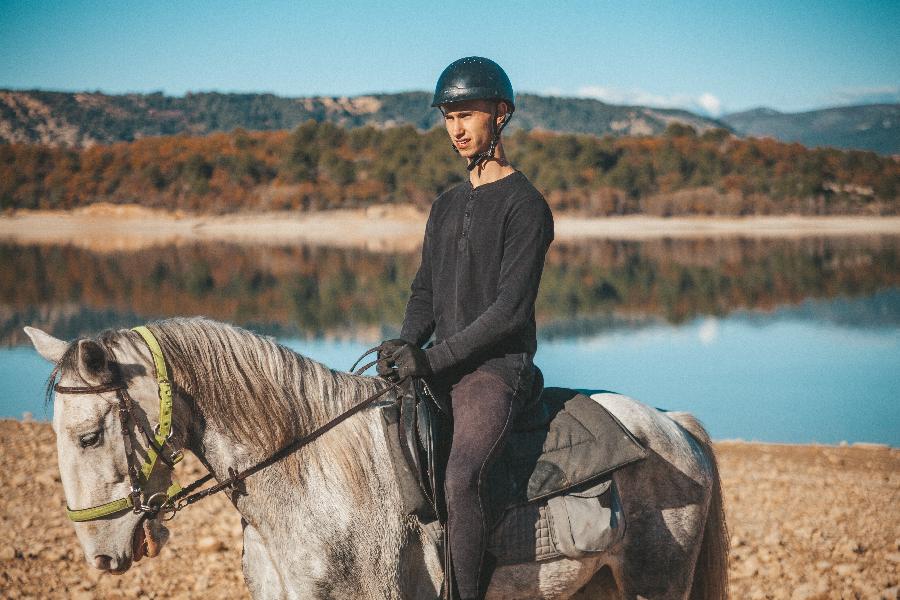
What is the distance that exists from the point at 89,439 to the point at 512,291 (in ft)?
4.76

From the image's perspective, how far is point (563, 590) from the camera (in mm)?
3109

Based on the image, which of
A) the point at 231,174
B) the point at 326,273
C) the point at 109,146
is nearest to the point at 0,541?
the point at 326,273

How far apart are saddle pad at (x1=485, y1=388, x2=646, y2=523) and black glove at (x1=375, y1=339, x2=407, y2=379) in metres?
0.53

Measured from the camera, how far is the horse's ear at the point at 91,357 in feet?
7.69

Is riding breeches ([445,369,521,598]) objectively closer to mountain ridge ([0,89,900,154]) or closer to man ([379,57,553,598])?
man ([379,57,553,598])

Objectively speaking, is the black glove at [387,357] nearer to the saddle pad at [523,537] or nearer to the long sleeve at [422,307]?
the long sleeve at [422,307]

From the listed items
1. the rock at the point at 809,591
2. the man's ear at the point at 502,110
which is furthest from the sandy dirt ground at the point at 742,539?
the man's ear at the point at 502,110

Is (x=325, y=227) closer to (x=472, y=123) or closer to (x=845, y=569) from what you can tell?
(x=845, y=569)

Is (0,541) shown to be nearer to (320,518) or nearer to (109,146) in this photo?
(320,518)

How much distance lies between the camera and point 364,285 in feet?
91.2

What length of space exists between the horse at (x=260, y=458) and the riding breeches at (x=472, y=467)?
0.44 feet

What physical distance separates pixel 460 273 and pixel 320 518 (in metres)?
1.00

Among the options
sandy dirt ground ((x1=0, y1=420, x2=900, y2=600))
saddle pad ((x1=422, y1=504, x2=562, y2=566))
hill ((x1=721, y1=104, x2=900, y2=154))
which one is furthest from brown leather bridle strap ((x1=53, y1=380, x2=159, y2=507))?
hill ((x1=721, y1=104, x2=900, y2=154))

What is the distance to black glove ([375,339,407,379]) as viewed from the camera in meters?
2.83
